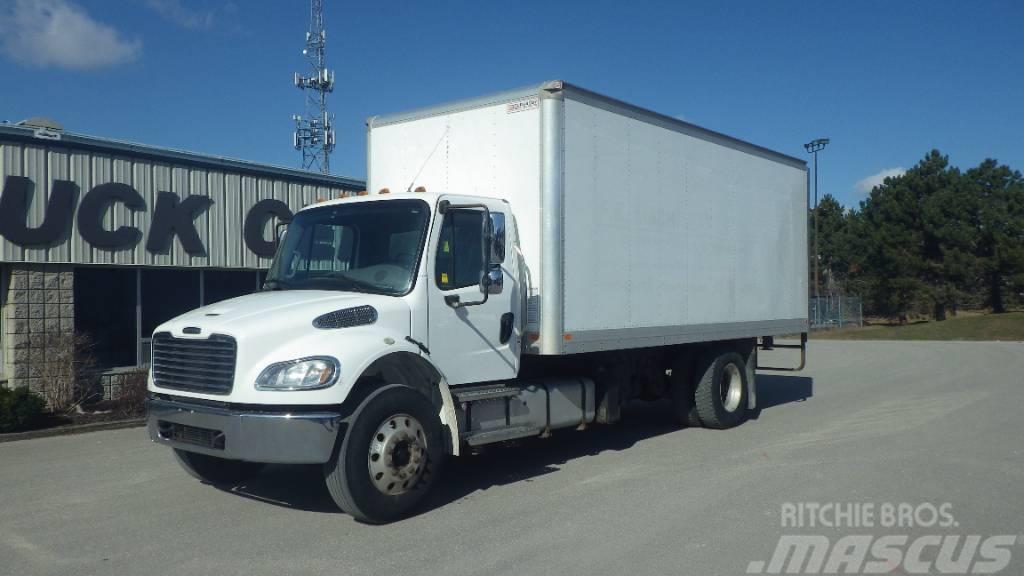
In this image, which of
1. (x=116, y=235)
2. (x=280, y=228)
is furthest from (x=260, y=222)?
(x=280, y=228)

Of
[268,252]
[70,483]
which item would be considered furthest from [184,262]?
[70,483]

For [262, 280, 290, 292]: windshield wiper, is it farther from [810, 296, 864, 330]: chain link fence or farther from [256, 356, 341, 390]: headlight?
[810, 296, 864, 330]: chain link fence

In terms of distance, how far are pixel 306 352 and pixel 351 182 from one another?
1189cm

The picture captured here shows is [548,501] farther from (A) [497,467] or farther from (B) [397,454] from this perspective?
(A) [497,467]

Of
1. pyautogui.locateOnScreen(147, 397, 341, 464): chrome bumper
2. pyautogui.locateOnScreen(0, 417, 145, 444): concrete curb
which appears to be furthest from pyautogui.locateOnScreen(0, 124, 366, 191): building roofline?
pyautogui.locateOnScreen(147, 397, 341, 464): chrome bumper

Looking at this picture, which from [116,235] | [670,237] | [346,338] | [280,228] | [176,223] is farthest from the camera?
[176,223]

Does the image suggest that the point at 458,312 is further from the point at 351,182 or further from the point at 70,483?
the point at 351,182

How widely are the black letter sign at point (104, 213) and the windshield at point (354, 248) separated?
669 cm

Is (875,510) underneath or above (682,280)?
underneath

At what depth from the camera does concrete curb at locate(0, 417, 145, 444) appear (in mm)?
10734

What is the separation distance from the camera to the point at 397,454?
264 inches

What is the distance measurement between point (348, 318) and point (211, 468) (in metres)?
2.33

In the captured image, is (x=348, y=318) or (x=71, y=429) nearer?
(x=348, y=318)

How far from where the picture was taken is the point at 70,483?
8.16 meters
